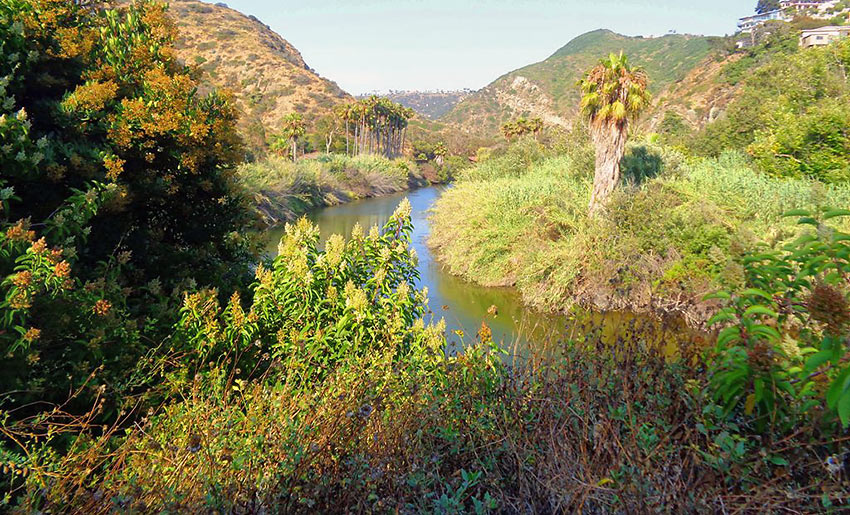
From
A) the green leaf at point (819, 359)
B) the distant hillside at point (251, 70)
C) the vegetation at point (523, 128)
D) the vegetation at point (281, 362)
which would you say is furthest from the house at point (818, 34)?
the green leaf at point (819, 359)

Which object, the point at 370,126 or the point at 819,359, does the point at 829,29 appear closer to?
the point at 370,126

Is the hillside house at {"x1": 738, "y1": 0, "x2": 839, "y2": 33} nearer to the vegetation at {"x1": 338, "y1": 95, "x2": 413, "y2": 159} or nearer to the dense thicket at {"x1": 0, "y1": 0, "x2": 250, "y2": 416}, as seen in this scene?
the vegetation at {"x1": 338, "y1": 95, "x2": 413, "y2": 159}

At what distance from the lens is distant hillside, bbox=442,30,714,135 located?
9644cm

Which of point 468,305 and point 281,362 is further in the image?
point 468,305

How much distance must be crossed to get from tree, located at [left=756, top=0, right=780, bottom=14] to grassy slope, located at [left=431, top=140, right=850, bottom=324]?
116 m

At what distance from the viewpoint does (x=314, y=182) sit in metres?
32.8

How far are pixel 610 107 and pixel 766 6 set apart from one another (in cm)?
12199

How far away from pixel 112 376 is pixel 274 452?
1.98m

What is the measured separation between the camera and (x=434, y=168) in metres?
66.7

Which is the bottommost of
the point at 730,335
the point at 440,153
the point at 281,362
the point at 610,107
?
the point at 440,153

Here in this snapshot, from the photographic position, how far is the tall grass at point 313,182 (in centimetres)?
2484

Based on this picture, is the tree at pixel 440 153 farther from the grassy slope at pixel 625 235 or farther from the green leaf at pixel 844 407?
the green leaf at pixel 844 407

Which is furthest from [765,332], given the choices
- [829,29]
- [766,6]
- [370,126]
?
[766,6]

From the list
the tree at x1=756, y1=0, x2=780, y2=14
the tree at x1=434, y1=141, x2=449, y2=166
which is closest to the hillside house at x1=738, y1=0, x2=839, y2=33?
the tree at x1=756, y1=0, x2=780, y2=14
